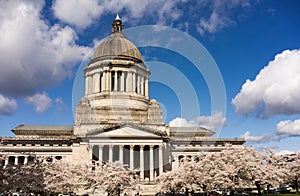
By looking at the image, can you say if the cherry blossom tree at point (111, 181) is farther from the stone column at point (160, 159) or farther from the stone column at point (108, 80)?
the stone column at point (108, 80)

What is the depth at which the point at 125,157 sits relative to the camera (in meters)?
66.1

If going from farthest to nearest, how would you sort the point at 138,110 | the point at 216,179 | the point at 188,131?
the point at 188,131, the point at 138,110, the point at 216,179

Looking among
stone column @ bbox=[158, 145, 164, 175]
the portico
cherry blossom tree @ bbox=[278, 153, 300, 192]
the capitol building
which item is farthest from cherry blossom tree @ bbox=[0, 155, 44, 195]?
cherry blossom tree @ bbox=[278, 153, 300, 192]

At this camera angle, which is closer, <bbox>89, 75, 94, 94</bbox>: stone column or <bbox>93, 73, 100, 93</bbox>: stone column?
<bbox>93, 73, 100, 93</bbox>: stone column

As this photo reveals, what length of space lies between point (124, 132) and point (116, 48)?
29612 mm

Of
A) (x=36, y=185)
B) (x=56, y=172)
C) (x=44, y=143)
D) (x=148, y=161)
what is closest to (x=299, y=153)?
(x=148, y=161)

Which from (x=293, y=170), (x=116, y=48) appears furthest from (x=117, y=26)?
(x=293, y=170)

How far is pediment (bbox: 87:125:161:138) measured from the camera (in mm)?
64875

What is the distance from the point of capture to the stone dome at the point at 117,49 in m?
85.4

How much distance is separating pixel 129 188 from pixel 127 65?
169ft

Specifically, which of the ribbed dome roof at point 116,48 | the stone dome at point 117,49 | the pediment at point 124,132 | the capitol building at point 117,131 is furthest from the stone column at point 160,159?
the ribbed dome roof at point 116,48

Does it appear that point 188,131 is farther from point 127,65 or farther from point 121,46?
point 121,46

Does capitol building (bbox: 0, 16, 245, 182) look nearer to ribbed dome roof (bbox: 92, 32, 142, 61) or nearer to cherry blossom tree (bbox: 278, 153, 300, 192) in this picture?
ribbed dome roof (bbox: 92, 32, 142, 61)

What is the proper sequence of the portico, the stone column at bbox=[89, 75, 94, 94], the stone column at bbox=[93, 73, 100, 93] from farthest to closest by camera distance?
1. the stone column at bbox=[89, 75, 94, 94]
2. the stone column at bbox=[93, 73, 100, 93]
3. the portico
